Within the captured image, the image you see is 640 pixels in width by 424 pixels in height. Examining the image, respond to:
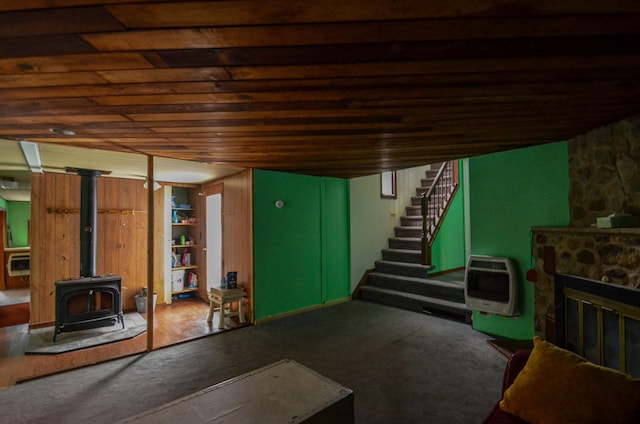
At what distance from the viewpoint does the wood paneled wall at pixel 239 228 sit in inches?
169

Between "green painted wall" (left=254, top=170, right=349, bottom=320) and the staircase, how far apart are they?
75cm

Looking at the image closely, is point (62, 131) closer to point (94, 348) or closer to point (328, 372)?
point (94, 348)

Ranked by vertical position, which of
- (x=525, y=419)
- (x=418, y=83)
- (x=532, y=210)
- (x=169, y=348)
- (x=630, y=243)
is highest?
(x=418, y=83)

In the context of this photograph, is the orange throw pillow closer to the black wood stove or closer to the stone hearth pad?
the stone hearth pad

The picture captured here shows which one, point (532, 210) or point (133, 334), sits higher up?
point (532, 210)

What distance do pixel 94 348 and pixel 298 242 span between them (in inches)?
113

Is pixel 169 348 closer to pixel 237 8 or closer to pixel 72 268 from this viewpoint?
pixel 72 268

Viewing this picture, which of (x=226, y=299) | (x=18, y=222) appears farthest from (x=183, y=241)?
(x=18, y=222)

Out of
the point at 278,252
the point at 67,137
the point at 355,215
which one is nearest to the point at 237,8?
the point at 67,137

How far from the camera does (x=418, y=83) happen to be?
64.3 inches

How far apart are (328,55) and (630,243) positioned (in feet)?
8.94

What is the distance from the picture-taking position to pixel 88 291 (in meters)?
3.88

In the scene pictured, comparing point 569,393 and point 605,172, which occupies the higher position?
point 605,172

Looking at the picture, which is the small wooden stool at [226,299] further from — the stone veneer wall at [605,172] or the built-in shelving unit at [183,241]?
the stone veneer wall at [605,172]
